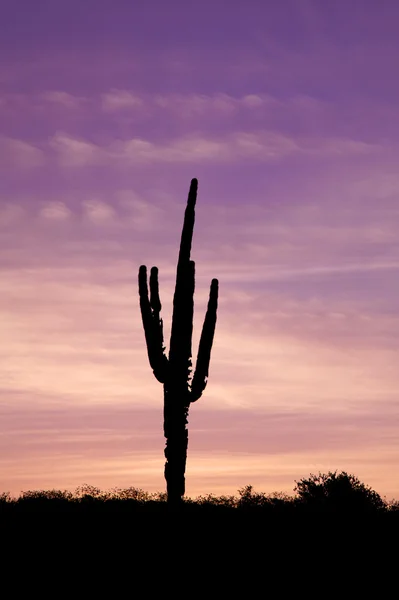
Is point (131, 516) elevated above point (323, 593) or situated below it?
above

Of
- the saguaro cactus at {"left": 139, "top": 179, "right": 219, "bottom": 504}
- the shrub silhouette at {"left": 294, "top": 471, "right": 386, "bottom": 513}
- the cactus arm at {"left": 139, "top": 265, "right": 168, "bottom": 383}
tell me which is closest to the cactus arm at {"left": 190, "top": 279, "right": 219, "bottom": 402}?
the saguaro cactus at {"left": 139, "top": 179, "right": 219, "bottom": 504}

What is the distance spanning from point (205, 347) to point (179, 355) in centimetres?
76

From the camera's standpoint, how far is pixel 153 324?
2252cm

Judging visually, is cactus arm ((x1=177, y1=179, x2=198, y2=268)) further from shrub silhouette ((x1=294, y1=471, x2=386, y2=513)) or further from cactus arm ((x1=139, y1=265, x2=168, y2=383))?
shrub silhouette ((x1=294, y1=471, x2=386, y2=513))

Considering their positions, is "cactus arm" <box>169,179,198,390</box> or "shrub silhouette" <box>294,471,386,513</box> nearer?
"cactus arm" <box>169,179,198,390</box>

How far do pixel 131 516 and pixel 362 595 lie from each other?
25.4 feet

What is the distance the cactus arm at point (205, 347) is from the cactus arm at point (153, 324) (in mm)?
918

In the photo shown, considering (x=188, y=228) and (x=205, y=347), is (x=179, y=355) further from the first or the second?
(x=188, y=228)

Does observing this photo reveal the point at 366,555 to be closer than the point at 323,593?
No

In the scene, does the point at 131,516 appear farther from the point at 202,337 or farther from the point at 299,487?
the point at 299,487

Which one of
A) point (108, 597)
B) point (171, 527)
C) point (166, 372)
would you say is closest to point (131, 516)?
point (171, 527)

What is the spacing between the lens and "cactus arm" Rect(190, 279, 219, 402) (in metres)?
22.7

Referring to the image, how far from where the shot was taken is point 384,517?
2548 centimetres

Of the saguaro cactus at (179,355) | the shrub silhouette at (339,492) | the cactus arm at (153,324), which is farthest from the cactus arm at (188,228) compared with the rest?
the shrub silhouette at (339,492)
